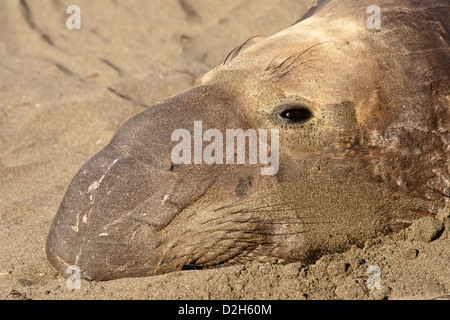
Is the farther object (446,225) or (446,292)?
(446,225)

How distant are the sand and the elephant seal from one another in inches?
4.2

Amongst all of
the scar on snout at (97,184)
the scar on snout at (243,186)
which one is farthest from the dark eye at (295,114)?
the scar on snout at (97,184)

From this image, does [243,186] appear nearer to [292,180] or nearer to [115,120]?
[292,180]

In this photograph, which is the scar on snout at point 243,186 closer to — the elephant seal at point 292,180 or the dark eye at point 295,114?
the elephant seal at point 292,180

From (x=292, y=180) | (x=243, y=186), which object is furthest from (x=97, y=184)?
(x=292, y=180)

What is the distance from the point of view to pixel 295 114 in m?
2.67

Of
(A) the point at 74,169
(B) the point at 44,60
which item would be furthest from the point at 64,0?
(A) the point at 74,169

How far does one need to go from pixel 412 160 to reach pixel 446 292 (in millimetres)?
606

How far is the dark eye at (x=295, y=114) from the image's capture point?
8.74ft

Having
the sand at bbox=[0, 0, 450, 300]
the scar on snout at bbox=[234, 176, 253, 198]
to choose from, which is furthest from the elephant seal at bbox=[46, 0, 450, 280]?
the sand at bbox=[0, 0, 450, 300]

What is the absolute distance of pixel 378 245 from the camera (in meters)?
2.68

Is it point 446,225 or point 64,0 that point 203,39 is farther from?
point 446,225

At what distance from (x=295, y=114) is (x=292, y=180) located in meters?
0.32

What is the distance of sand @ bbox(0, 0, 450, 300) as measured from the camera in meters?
2.54
